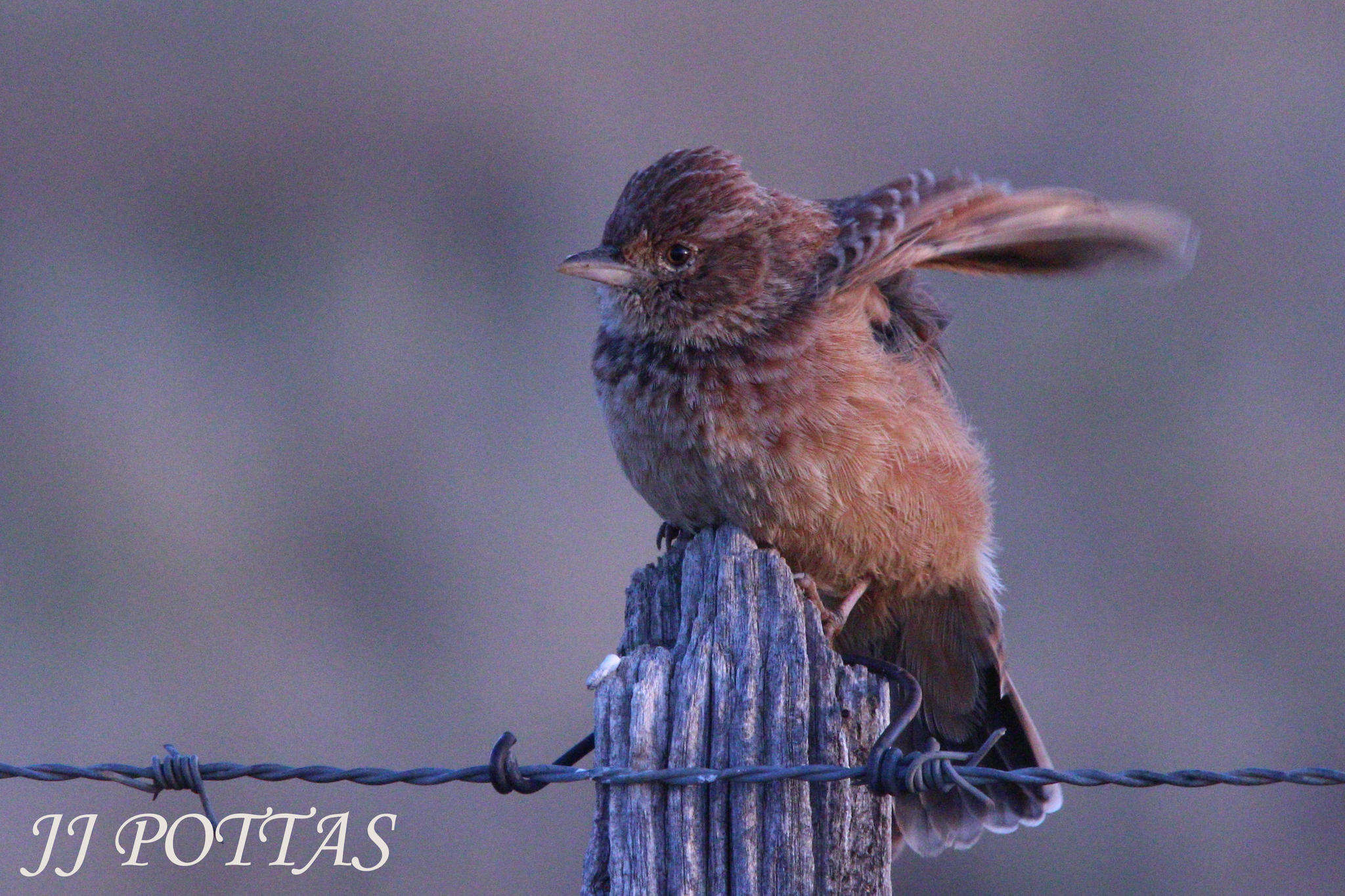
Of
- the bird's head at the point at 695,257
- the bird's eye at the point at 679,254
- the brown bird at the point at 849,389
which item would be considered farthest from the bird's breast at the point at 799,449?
the bird's eye at the point at 679,254

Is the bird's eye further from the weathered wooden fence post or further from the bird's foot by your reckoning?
the weathered wooden fence post

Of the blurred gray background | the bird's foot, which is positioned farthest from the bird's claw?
the blurred gray background

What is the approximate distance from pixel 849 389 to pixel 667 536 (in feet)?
3.11

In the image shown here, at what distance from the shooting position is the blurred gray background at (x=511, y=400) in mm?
8344

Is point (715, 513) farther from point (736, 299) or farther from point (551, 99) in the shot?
point (551, 99)

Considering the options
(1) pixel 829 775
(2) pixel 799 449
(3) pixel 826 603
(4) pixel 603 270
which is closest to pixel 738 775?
(1) pixel 829 775

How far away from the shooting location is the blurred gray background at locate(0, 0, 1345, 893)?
27.4 ft

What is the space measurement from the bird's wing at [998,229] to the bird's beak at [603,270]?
0.69m

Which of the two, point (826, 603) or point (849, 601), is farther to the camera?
point (826, 603)

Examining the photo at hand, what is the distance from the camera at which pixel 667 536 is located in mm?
5211

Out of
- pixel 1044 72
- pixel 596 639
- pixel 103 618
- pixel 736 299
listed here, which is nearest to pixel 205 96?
pixel 103 618

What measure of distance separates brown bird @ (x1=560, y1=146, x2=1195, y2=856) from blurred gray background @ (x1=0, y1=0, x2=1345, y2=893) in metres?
3.45

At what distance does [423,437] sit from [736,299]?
4.85m

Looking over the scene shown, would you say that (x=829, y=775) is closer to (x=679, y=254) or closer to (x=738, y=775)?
(x=738, y=775)
